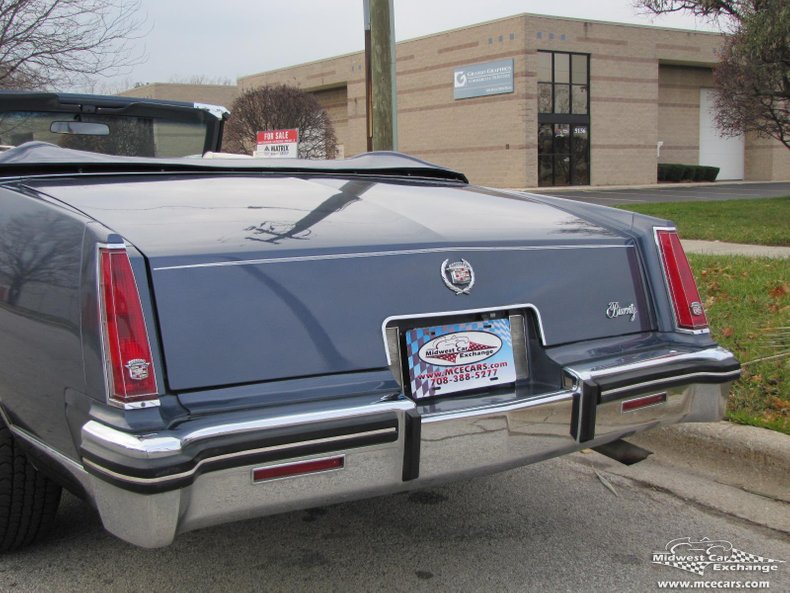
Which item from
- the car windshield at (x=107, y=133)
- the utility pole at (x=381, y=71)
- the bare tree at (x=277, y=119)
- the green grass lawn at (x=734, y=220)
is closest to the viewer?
the car windshield at (x=107, y=133)

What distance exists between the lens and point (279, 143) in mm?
15242

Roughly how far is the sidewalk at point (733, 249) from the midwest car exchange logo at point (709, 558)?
6639mm

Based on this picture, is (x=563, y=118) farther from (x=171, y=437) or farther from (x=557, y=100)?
(x=171, y=437)

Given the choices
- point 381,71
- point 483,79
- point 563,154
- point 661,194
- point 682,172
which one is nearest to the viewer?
point 381,71

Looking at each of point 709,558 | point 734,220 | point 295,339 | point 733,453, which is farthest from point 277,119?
point 295,339

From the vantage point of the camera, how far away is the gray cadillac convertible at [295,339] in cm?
222

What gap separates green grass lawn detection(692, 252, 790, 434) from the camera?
417cm

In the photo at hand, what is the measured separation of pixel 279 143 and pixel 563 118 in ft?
70.1

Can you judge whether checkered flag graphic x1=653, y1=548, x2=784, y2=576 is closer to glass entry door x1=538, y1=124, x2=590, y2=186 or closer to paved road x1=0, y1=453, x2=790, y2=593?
paved road x1=0, y1=453, x2=790, y2=593

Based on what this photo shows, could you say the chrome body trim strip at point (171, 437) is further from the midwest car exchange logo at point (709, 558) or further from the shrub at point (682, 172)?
the shrub at point (682, 172)

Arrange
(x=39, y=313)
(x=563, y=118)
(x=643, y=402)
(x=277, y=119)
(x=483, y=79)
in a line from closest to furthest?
(x=39, y=313) < (x=643, y=402) < (x=277, y=119) < (x=483, y=79) < (x=563, y=118)

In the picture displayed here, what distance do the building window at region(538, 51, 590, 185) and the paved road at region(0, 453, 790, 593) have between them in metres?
31.3

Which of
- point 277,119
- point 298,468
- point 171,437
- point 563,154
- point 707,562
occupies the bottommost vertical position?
point 707,562

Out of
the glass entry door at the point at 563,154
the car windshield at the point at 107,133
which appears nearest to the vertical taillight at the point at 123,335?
the car windshield at the point at 107,133
